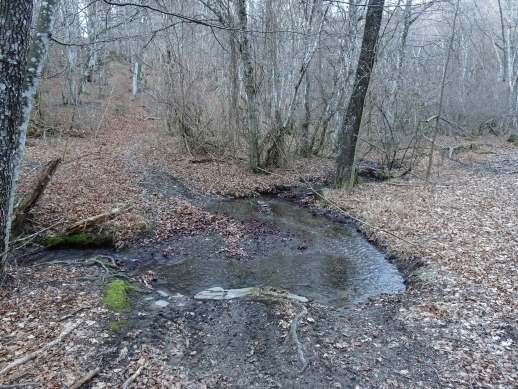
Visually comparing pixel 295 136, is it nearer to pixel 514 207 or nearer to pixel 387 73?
pixel 387 73

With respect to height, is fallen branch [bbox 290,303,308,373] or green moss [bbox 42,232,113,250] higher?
green moss [bbox 42,232,113,250]

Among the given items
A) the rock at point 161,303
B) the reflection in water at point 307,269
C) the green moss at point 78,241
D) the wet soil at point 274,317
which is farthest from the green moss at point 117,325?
the green moss at point 78,241

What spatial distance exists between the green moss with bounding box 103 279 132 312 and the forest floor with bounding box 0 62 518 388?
9 cm

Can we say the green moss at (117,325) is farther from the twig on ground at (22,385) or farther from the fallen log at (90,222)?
the fallen log at (90,222)

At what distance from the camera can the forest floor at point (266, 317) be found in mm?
4664

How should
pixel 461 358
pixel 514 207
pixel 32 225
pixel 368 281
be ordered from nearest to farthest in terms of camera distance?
pixel 461 358
pixel 368 281
pixel 32 225
pixel 514 207

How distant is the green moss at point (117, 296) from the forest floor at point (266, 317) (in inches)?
3.6

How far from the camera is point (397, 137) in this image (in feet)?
53.4

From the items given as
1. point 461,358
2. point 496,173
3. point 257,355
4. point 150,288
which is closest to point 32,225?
point 150,288

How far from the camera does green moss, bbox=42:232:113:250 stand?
834cm

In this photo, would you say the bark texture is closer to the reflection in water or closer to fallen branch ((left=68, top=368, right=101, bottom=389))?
fallen branch ((left=68, top=368, right=101, bottom=389))

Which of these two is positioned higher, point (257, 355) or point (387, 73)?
point (387, 73)

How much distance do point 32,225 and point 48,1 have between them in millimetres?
4843

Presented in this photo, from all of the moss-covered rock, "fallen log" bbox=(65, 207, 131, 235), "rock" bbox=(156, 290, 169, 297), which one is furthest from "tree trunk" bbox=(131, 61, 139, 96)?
"rock" bbox=(156, 290, 169, 297)
